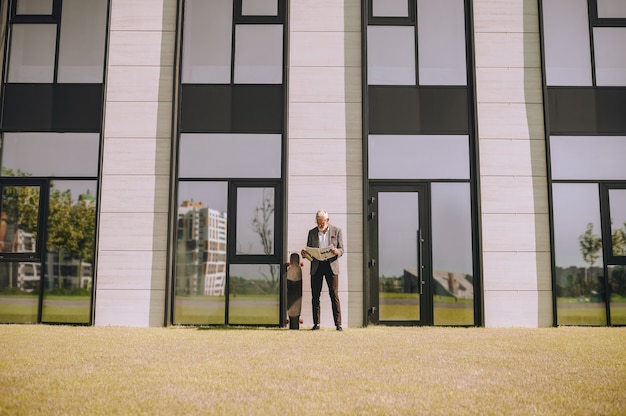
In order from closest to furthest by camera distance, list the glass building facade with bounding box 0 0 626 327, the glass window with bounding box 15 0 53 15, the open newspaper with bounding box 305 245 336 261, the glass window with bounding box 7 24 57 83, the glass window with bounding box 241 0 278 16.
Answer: the open newspaper with bounding box 305 245 336 261, the glass building facade with bounding box 0 0 626 327, the glass window with bounding box 7 24 57 83, the glass window with bounding box 241 0 278 16, the glass window with bounding box 15 0 53 15

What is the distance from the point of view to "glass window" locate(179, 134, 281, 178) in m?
9.96

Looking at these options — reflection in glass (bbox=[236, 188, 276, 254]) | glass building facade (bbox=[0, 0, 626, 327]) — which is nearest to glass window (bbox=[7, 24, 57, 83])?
glass building facade (bbox=[0, 0, 626, 327])

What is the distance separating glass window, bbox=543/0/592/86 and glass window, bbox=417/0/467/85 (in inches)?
63.6

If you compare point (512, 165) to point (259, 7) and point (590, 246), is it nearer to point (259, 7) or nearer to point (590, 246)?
point (590, 246)

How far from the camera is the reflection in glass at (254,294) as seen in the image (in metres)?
9.59

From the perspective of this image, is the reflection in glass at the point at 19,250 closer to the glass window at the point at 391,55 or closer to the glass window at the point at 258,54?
the glass window at the point at 258,54

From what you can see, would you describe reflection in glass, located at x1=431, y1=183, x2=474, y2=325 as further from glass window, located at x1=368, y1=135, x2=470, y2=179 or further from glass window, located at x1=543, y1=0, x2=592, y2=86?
glass window, located at x1=543, y1=0, x2=592, y2=86

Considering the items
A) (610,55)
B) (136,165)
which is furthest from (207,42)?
(610,55)

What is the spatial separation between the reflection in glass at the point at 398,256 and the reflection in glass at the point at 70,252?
16.9 feet

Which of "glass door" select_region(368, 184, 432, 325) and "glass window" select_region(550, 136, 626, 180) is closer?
"glass door" select_region(368, 184, 432, 325)

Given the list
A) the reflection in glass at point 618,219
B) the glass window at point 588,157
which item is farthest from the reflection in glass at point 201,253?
the reflection in glass at point 618,219

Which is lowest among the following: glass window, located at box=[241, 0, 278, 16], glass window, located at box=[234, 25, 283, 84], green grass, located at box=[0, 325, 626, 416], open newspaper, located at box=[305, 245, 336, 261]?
green grass, located at box=[0, 325, 626, 416]

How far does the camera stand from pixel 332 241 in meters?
8.98

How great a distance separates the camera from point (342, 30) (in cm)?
1031
